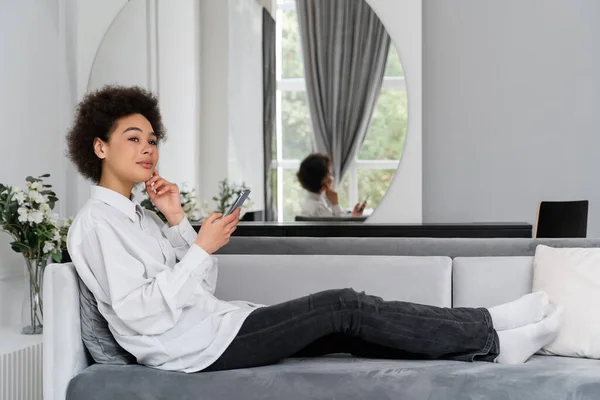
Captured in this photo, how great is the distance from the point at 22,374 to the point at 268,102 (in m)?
2.01

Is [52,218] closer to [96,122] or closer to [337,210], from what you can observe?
[96,122]

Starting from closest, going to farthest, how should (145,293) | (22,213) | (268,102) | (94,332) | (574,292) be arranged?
(145,293) < (94,332) < (574,292) < (22,213) < (268,102)

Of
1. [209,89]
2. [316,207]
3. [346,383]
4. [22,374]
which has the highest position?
[209,89]

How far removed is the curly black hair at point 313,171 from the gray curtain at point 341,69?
45mm

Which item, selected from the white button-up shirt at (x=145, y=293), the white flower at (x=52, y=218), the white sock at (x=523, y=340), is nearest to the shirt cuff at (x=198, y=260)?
the white button-up shirt at (x=145, y=293)

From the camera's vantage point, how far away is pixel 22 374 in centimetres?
318

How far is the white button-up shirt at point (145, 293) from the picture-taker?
2.19 meters

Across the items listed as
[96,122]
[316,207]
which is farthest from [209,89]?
[96,122]

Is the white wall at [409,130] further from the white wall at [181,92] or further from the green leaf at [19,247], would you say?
the green leaf at [19,247]

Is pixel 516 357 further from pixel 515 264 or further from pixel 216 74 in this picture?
pixel 216 74

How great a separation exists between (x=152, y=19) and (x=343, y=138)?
135 cm

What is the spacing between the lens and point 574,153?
15.2ft

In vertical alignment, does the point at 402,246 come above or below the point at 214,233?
below

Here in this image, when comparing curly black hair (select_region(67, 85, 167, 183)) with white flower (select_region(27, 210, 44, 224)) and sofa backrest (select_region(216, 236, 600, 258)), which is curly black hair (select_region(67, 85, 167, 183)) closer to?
sofa backrest (select_region(216, 236, 600, 258))
